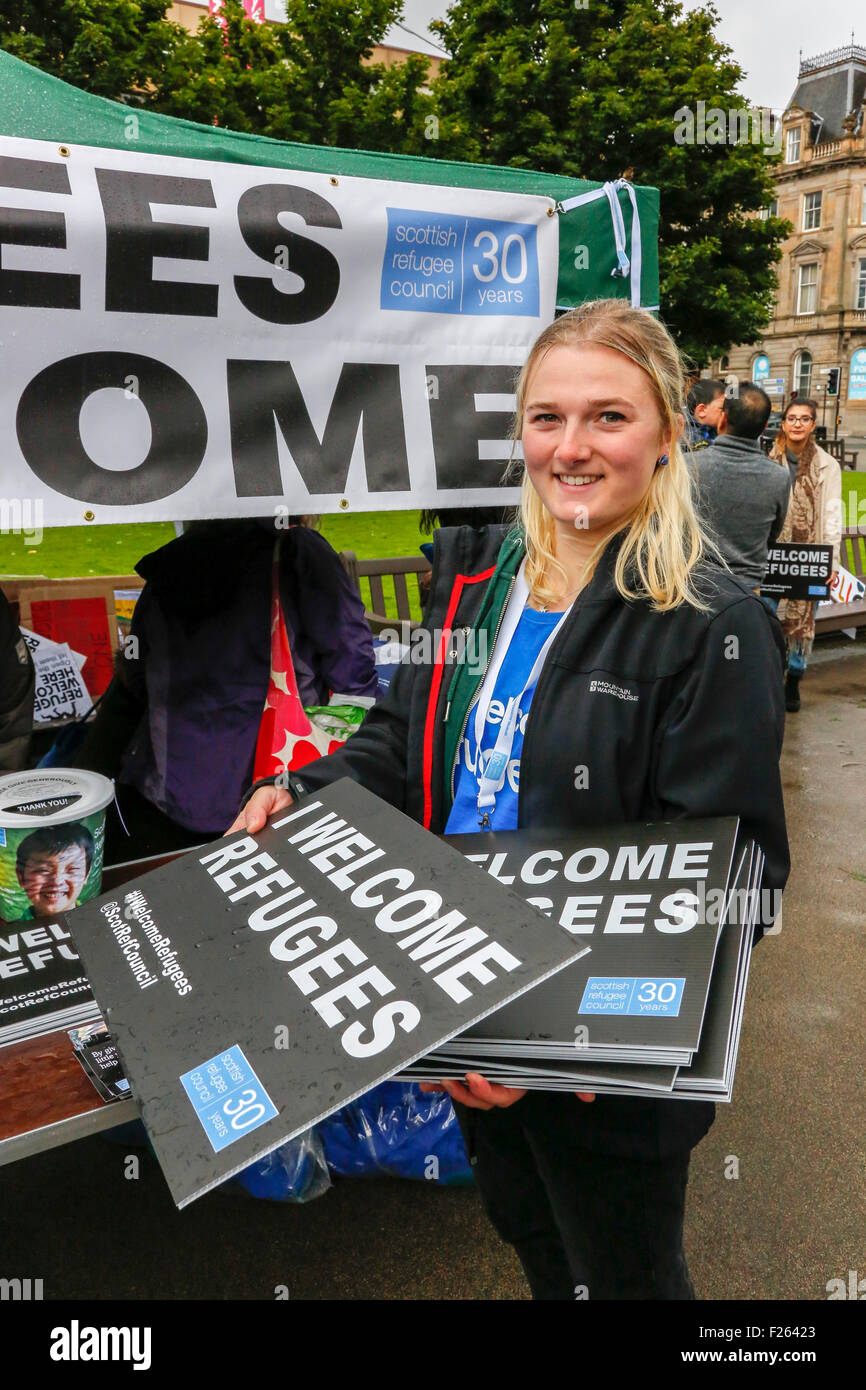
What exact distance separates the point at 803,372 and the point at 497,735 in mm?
59491

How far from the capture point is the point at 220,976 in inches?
53.6

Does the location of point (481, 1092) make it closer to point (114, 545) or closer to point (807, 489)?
point (807, 489)

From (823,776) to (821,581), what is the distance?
4.05 feet

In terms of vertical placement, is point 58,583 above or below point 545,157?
below

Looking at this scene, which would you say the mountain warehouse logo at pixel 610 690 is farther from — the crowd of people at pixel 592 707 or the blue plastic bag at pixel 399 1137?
the blue plastic bag at pixel 399 1137

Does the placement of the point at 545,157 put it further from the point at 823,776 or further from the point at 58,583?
the point at 58,583

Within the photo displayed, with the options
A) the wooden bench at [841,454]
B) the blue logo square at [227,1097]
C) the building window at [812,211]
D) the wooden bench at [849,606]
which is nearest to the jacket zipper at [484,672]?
the blue logo square at [227,1097]

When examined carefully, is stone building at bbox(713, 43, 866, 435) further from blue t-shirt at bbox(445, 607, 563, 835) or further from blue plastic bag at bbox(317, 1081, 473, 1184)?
blue t-shirt at bbox(445, 607, 563, 835)

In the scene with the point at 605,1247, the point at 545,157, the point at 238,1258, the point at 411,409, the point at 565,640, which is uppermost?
the point at 545,157

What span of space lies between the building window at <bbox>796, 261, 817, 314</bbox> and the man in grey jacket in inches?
2181
